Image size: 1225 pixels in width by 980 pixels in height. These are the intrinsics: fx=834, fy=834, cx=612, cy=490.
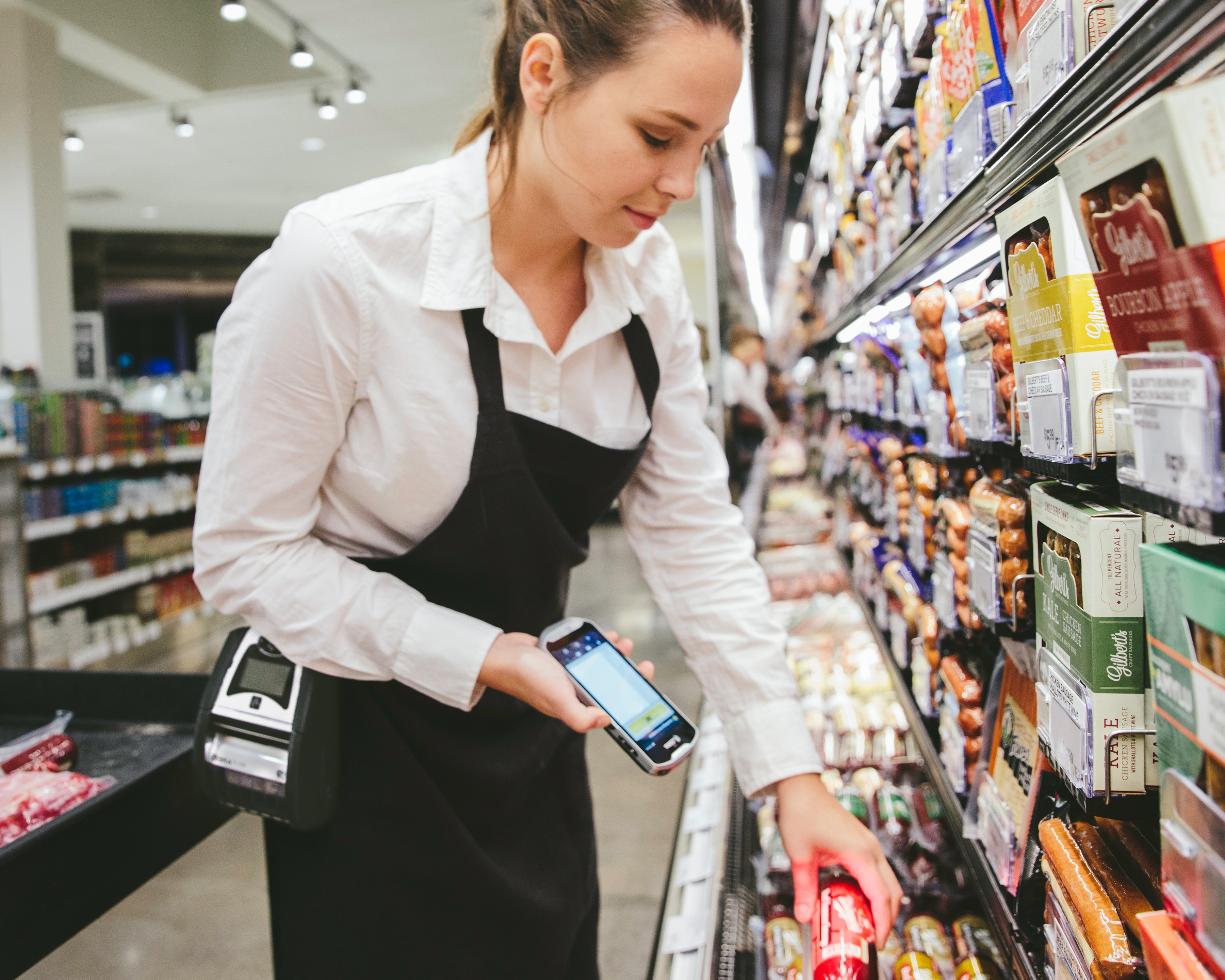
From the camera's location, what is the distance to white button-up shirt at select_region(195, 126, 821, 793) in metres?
0.93

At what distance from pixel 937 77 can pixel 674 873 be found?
4.73ft

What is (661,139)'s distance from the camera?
90 centimetres

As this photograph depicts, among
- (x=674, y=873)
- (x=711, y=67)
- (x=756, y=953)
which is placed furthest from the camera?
(x=674, y=873)

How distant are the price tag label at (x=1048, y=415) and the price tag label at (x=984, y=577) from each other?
0.72 ft

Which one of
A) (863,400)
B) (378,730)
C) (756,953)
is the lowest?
(756,953)

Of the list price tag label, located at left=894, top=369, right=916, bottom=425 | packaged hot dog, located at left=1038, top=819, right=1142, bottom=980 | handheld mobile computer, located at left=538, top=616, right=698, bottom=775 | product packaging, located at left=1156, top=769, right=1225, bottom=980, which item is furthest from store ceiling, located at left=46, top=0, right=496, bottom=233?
product packaging, located at left=1156, top=769, right=1225, bottom=980

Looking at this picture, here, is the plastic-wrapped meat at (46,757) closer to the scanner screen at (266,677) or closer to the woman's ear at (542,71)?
the scanner screen at (266,677)

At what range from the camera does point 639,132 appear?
2.90ft

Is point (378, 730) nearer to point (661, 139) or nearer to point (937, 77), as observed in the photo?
point (661, 139)

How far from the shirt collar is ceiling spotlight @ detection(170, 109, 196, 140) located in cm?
621

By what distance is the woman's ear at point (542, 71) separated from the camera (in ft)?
3.01

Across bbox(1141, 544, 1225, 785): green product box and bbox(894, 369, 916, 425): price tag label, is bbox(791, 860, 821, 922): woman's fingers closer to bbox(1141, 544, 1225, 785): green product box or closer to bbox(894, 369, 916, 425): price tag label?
bbox(1141, 544, 1225, 785): green product box

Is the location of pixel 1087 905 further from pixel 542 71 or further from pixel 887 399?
pixel 887 399

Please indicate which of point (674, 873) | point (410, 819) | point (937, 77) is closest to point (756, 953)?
point (674, 873)
